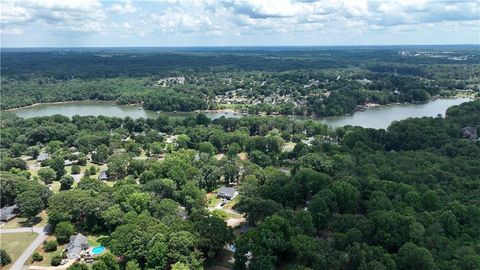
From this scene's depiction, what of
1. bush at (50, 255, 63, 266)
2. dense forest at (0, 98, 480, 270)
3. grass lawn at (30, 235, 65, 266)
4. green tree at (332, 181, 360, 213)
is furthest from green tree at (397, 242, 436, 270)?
grass lawn at (30, 235, 65, 266)

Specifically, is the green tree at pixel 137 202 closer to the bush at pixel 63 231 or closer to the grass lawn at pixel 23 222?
the bush at pixel 63 231

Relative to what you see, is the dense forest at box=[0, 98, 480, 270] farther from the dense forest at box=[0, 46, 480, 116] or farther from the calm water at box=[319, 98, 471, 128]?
the dense forest at box=[0, 46, 480, 116]

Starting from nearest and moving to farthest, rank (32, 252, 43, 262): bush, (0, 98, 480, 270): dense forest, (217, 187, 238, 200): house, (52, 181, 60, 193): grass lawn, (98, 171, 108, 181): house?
(0, 98, 480, 270): dense forest
(32, 252, 43, 262): bush
(217, 187, 238, 200): house
(52, 181, 60, 193): grass lawn
(98, 171, 108, 181): house

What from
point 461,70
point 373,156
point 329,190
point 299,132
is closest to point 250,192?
point 329,190

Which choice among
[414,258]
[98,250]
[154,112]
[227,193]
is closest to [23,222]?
[98,250]

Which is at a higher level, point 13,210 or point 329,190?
point 329,190

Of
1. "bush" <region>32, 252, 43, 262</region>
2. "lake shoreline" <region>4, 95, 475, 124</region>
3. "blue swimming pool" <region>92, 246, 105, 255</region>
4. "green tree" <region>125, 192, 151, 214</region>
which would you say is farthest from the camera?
"lake shoreline" <region>4, 95, 475, 124</region>

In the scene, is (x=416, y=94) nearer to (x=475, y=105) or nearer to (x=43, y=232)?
(x=475, y=105)

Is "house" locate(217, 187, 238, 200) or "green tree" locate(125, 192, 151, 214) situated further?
"house" locate(217, 187, 238, 200)
